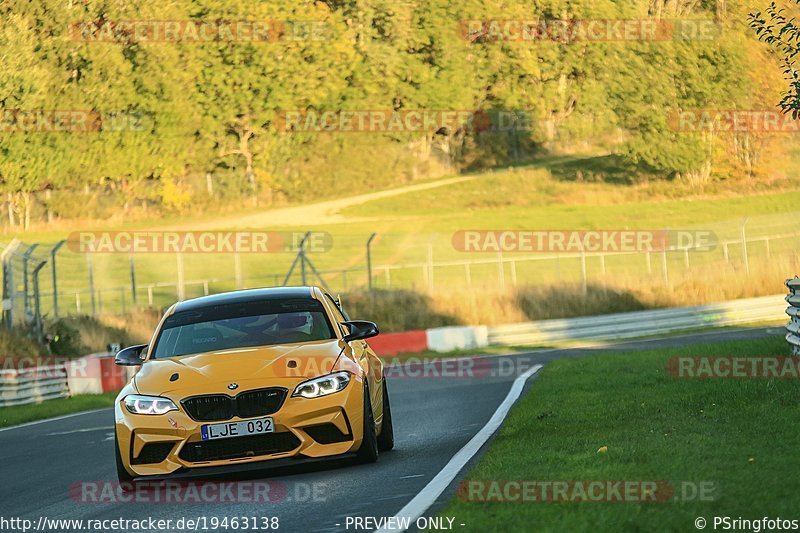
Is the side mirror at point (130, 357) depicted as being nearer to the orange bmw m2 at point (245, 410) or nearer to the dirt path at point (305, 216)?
the orange bmw m2 at point (245, 410)

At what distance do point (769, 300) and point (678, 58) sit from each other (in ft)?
112

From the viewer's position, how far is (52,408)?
2423 cm

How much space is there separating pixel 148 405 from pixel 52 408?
46.8 feet

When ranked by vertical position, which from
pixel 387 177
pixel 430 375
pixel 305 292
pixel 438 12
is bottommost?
pixel 430 375

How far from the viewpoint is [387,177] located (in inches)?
3137

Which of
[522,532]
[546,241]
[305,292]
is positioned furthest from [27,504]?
[546,241]

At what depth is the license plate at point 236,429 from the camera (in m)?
10.4

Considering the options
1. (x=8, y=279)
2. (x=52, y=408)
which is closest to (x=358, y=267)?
(x=8, y=279)

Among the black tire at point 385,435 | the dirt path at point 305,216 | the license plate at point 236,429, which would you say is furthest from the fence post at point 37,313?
the dirt path at point 305,216

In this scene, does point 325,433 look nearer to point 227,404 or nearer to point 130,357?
point 227,404

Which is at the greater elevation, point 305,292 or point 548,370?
point 305,292

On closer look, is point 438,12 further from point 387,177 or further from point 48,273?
point 48,273

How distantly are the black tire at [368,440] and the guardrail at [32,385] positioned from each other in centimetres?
1489

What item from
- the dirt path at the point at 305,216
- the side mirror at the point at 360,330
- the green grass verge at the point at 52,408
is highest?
the dirt path at the point at 305,216
